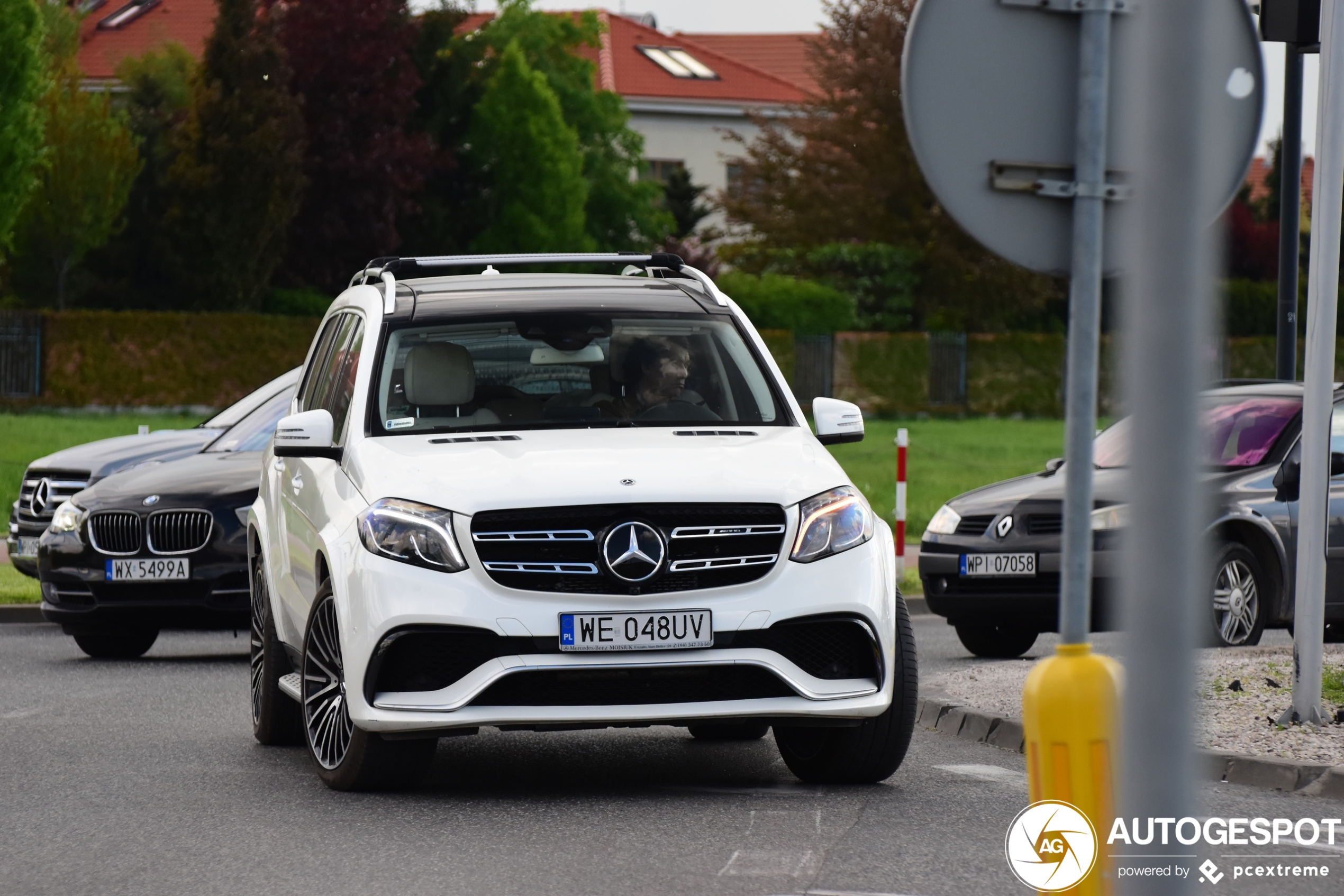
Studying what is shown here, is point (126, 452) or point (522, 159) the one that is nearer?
point (126, 452)

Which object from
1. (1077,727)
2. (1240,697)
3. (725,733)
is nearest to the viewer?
(1077,727)

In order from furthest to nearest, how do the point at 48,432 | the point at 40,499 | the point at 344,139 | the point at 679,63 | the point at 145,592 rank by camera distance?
the point at 679,63
the point at 344,139
the point at 48,432
the point at 40,499
the point at 145,592

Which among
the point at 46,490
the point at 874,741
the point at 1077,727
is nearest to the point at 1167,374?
the point at 1077,727

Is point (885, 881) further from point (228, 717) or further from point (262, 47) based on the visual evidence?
point (262, 47)

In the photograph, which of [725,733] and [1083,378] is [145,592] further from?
[1083,378]

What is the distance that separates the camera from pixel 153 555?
12.3 meters

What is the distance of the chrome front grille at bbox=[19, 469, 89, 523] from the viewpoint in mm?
14680

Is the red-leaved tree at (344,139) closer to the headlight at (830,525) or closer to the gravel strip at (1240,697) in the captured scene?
the gravel strip at (1240,697)

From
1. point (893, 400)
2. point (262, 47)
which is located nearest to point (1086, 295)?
point (262, 47)

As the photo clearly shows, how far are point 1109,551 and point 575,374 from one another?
14.9 ft

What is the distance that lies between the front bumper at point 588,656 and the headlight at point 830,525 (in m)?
0.04

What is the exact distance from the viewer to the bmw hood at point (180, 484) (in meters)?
12.4

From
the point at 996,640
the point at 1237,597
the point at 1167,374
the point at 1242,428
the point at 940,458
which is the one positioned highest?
the point at 1167,374

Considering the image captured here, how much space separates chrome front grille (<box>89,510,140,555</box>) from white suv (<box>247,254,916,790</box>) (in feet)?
13.8
